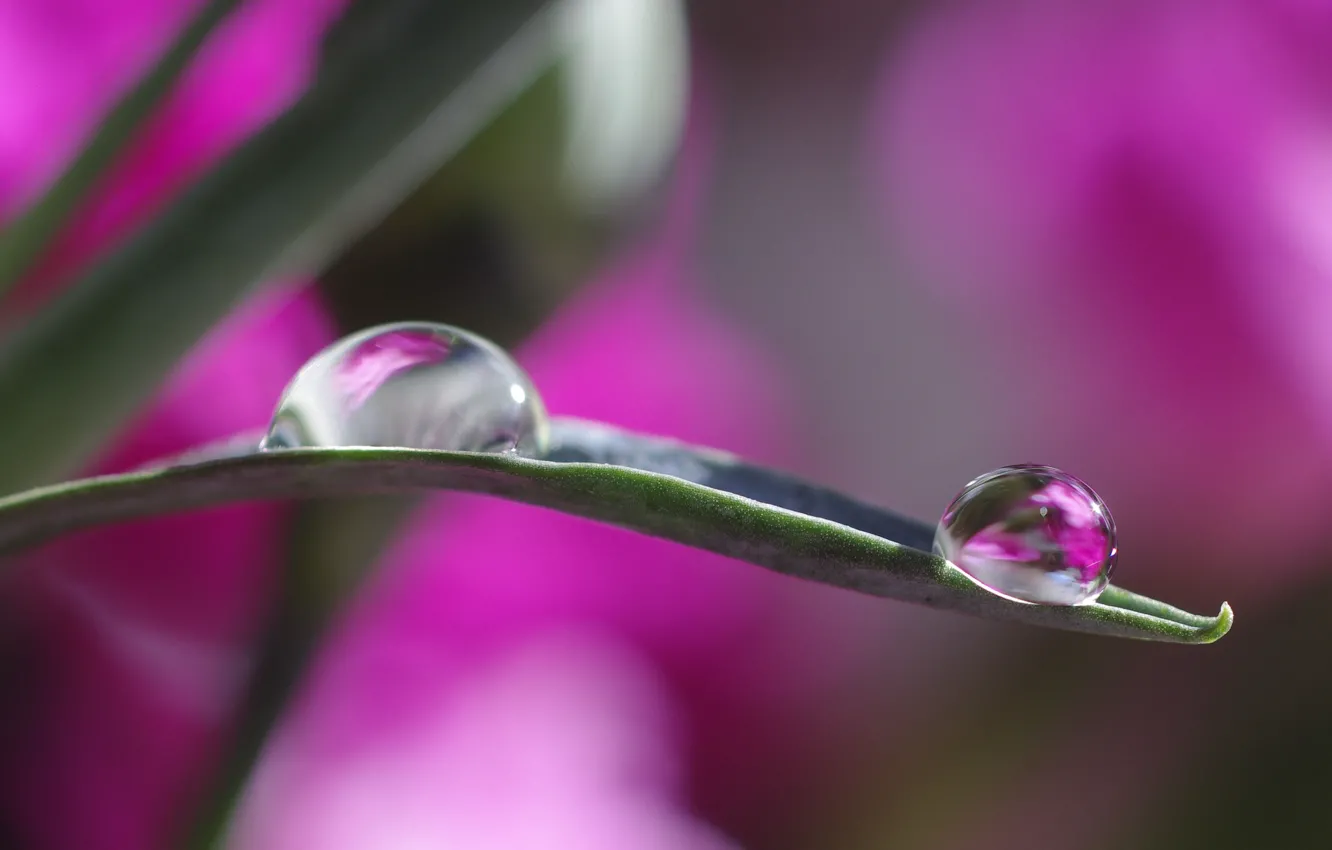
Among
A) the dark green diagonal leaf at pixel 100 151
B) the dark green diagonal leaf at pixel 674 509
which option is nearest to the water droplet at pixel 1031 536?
the dark green diagonal leaf at pixel 674 509

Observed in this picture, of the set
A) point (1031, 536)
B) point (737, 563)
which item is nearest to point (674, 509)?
point (1031, 536)

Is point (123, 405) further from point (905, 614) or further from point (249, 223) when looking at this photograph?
point (905, 614)

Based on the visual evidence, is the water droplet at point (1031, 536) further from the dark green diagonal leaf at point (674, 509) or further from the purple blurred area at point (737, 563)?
the purple blurred area at point (737, 563)

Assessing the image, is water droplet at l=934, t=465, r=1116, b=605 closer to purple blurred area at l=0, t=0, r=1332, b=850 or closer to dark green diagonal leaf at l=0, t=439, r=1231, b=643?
dark green diagonal leaf at l=0, t=439, r=1231, b=643

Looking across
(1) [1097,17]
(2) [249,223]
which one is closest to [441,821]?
(2) [249,223]

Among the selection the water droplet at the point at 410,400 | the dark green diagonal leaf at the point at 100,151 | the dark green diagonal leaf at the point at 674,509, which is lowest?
the dark green diagonal leaf at the point at 674,509

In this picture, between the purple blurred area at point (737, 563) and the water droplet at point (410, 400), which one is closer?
the water droplet at point (410, 400)
